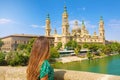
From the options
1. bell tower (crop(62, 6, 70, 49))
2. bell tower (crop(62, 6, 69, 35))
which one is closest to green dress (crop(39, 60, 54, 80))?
bell tower (crop(62, 6, 69, 35))

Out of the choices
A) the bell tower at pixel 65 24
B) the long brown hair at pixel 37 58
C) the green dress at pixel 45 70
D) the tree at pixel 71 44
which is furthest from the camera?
the bell tower at pixel 65 24

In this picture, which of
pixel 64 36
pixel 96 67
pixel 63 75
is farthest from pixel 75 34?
pixel 63 75

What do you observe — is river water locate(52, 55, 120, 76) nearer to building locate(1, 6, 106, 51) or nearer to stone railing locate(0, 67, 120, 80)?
stone railing locate(0, 67, 120, 80)

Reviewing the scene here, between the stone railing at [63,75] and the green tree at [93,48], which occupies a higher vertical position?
the stone railing at [63,75]

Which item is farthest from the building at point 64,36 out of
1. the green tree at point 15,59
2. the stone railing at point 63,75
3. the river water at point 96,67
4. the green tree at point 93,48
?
the stone railing at point 63,75

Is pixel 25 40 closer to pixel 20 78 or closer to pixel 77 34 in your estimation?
pixel 77 34

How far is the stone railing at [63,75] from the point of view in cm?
379

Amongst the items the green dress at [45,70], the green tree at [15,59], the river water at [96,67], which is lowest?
the river water at [96,67]

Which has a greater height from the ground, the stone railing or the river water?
the stone railing

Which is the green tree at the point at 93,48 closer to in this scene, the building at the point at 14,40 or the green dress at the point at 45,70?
the building at the point at 14,40

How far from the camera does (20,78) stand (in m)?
4.84

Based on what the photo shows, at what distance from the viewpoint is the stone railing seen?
379cm

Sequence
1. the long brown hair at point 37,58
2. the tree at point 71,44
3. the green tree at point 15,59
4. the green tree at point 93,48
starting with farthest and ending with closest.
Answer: the tree at point 71,44 → the green tree at point 93,48 → the green tree at point 15,59 → the long brown hair at point 37,58

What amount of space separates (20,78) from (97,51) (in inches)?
3141
